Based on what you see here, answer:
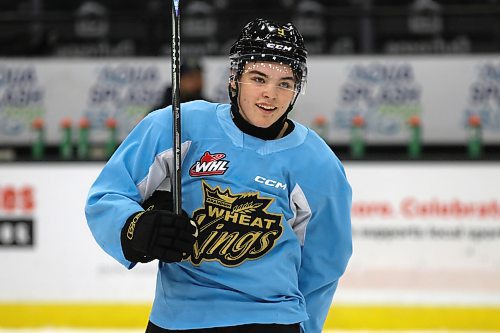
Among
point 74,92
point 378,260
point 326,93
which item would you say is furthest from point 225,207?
point 74,92

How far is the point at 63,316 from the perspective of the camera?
4246mm

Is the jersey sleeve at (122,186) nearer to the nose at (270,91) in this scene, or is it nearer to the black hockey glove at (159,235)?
the black hockey glove at (159,235)

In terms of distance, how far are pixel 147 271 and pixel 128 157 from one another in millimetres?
2504

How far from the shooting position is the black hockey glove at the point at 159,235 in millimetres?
1655

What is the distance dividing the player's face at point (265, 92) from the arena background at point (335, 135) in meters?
2.44

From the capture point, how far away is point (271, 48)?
1.84 meters

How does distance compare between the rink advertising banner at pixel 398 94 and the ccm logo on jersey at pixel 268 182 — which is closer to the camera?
the ccm logo on jersey at pixel 268 182

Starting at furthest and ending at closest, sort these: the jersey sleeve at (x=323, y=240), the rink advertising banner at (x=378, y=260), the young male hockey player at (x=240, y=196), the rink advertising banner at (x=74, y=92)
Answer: the rink advertising banner at (x=74, y=92) < the rink advertising banner at (x=378, y=260) < the jersey sleeve at (x=323, y=240) < the young male hockey player at (x=240, y=196)

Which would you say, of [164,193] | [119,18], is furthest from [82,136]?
[164,193]

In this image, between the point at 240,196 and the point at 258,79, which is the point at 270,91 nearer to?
the point at 258,79

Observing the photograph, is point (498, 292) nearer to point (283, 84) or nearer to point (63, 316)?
point (63, 316)

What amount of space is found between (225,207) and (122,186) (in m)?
0.18

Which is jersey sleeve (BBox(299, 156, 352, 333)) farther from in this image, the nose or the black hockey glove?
the black hockey glove

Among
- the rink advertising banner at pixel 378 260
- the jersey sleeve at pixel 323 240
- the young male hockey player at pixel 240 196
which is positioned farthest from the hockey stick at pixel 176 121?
→ the rink advertising banner at pixel 378 260
